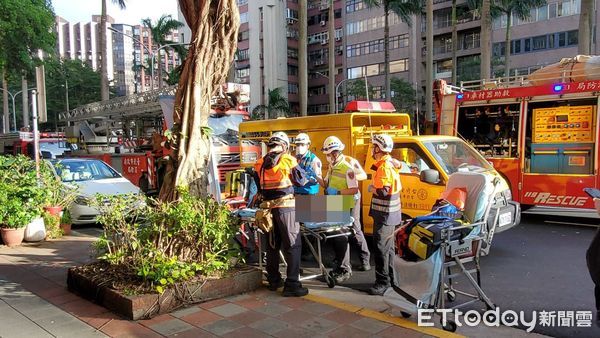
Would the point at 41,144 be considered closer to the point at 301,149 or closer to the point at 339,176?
the point at 301,149

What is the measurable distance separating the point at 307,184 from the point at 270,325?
180cm

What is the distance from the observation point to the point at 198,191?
5645 mm

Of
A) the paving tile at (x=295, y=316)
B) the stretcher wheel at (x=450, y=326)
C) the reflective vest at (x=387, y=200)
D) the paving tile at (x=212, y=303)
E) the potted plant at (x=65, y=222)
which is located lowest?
the paving tile at (x=295, y=316)

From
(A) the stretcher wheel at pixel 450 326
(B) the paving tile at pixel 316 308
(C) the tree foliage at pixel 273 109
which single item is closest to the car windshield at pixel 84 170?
(B) the paving tile at pixel 316 308

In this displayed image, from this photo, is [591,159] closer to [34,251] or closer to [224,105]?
[224,105]

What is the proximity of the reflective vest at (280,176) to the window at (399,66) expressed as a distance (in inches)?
1852

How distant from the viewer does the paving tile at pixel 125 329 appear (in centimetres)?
413

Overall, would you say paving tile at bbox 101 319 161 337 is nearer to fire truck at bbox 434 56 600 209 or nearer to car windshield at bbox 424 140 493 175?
car windshield at bbox 424 140 493 175

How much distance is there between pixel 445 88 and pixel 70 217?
8461 millimetres

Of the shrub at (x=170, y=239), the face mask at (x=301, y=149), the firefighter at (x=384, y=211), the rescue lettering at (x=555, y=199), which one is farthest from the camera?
the rescue lettering at (x=555, y=199)

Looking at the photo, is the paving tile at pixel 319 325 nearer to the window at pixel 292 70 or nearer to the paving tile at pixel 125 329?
the paving tile at pixel 125 329

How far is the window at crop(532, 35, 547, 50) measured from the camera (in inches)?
1594

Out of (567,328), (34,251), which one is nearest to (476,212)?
(567,328)

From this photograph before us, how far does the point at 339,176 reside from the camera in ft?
19.8
